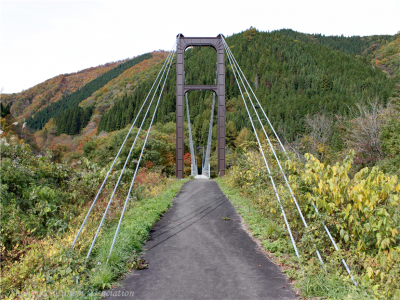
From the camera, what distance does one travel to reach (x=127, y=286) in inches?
119

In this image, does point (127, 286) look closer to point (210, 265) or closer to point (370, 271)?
point (210, 265)

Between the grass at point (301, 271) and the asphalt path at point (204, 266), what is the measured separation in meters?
0.13

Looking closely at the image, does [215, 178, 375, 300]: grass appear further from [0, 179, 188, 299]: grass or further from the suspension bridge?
[0, 179, 188, 299]: grass

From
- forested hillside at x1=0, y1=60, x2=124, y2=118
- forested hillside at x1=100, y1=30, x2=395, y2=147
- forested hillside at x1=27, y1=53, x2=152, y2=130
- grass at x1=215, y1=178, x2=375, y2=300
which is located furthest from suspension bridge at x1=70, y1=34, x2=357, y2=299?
forested hillside at x1=27, y1=53, x2=152, y2=130

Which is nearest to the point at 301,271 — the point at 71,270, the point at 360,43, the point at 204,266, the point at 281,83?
the point at 204,266

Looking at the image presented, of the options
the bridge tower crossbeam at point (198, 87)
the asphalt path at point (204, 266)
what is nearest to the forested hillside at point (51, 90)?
the bridge tower crossbeam at point (198, 87)

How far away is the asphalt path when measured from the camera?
2.86 metres

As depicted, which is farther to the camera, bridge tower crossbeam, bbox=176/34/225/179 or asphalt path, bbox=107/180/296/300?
bridge tower crossbeam, bbox=176/34/225/179

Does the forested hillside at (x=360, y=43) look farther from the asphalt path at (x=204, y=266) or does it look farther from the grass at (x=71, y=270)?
the grass at (x=71, y=270)

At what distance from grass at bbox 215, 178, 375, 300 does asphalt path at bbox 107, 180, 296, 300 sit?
0.13m

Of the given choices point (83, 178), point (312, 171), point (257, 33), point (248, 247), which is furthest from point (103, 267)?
point (257, 33)

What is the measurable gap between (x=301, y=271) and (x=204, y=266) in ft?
3.78

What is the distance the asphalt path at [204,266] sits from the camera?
9.39 feet

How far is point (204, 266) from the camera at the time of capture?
3.48m
